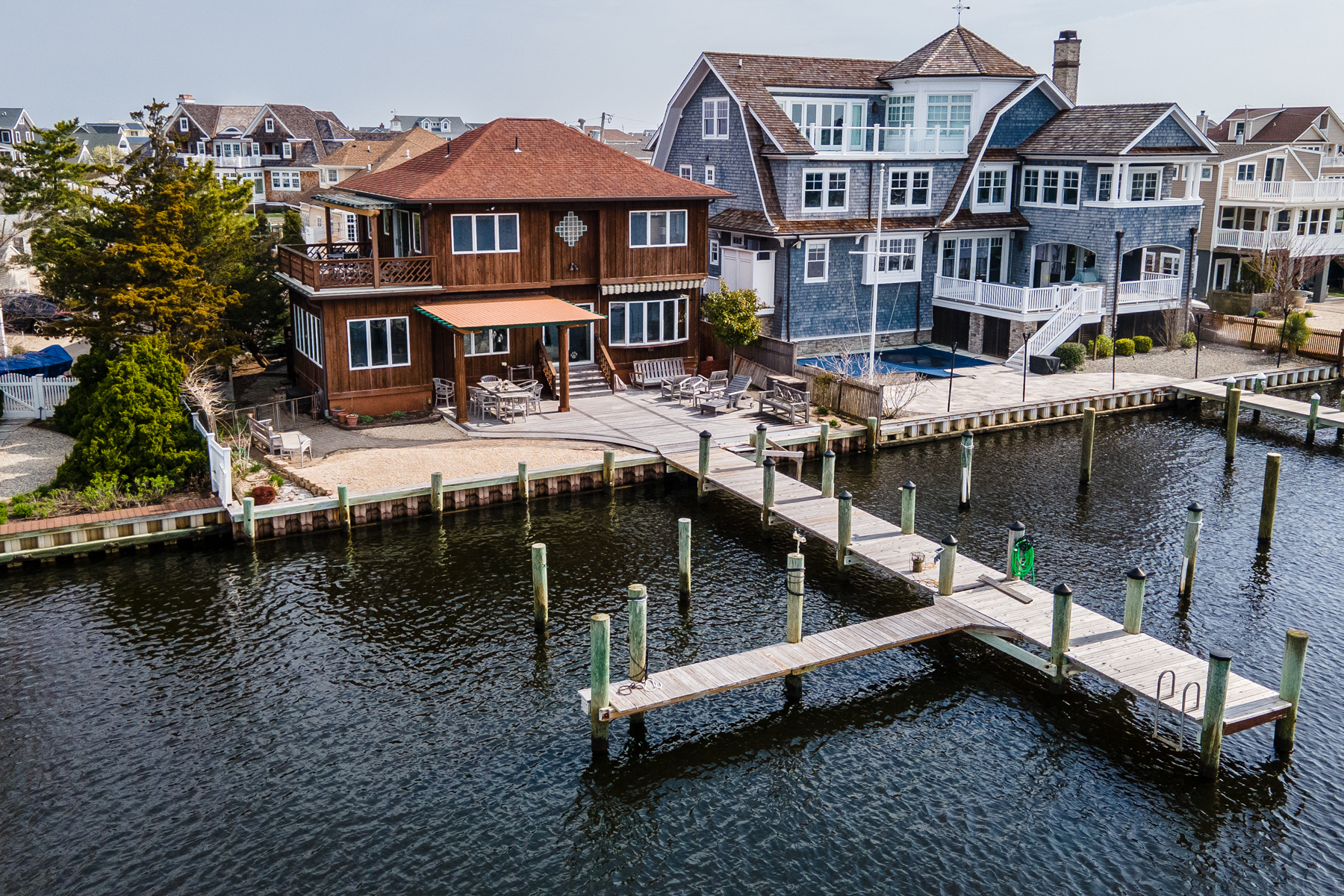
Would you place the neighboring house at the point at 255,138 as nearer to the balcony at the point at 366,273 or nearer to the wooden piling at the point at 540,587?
the balcony at the point at 366,273

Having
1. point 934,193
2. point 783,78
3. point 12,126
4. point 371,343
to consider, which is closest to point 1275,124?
A: point 934,193

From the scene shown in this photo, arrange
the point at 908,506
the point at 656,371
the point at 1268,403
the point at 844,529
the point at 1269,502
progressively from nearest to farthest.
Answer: the point at 844,529 < the point at 908,506 < the point at 1269,502 < the point at 1268,403 < the point at 656,371

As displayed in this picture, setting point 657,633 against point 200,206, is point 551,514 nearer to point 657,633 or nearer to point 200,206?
point 657,633

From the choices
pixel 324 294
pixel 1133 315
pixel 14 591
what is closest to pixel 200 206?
pixel 324 294

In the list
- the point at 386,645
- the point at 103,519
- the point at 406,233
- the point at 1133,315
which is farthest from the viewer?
the point at 1133,315

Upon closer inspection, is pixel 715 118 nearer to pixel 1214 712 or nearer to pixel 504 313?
pixel 504 313

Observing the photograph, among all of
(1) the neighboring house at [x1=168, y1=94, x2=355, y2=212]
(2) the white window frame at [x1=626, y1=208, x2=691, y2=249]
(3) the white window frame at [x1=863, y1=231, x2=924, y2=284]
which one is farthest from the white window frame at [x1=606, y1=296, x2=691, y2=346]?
(1) the neighboring house at [x1=168, y1=94, x2=355, y2=212]

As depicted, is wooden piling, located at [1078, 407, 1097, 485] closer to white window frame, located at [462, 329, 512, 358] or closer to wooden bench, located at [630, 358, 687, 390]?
wooden bench, located at [630, 358, 687, 390]
